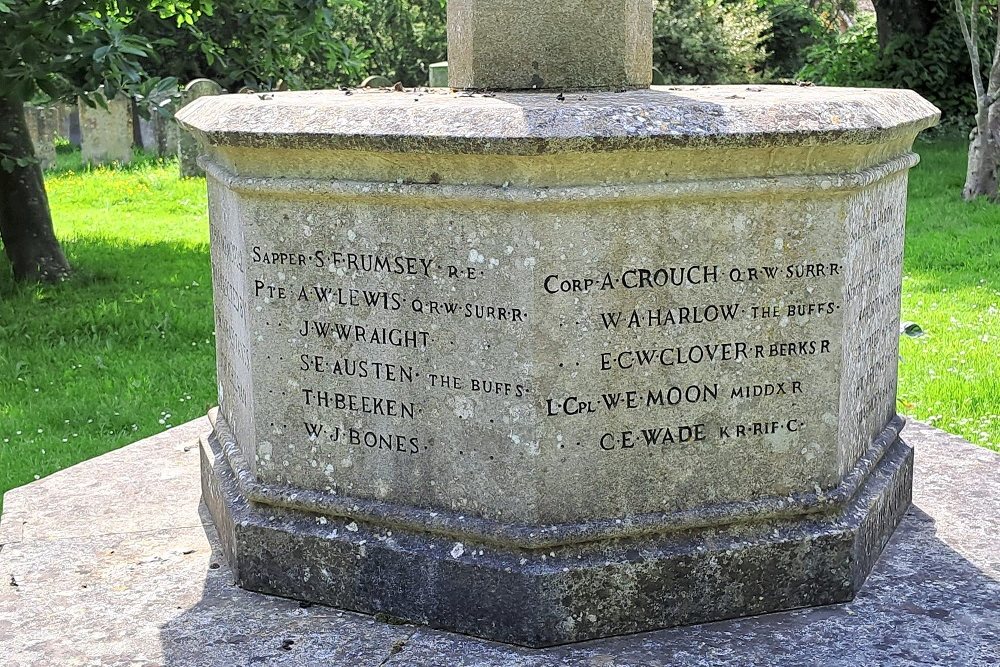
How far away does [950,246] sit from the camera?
9.99 m

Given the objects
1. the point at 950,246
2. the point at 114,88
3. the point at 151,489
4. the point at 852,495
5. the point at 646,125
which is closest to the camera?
the point at 646,125

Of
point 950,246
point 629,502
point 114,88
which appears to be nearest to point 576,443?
point 629,502

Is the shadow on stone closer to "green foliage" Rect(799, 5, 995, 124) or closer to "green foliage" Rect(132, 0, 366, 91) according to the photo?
"green foliage" Rect(132, 0, 366, 91)

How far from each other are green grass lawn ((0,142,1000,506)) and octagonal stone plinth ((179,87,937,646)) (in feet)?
7.79

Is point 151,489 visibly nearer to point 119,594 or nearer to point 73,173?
point 119,594

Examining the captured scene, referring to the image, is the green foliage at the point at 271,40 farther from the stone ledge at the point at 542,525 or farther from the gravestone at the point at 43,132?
the gravestone at the point at 43,132

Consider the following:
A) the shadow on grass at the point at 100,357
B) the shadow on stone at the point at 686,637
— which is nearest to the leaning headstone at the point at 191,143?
the shadow on grass at the point at 100,357

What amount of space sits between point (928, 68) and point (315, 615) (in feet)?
48.3

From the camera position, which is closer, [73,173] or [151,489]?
[151,489]

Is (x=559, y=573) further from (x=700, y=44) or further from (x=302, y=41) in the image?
(x=700, y=44)

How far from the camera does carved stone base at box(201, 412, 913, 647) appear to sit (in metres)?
3.31

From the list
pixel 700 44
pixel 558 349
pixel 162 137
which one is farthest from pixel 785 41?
pixel 558 349

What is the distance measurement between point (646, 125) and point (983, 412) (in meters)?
3.66

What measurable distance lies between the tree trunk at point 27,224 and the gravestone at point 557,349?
5.89 meters
